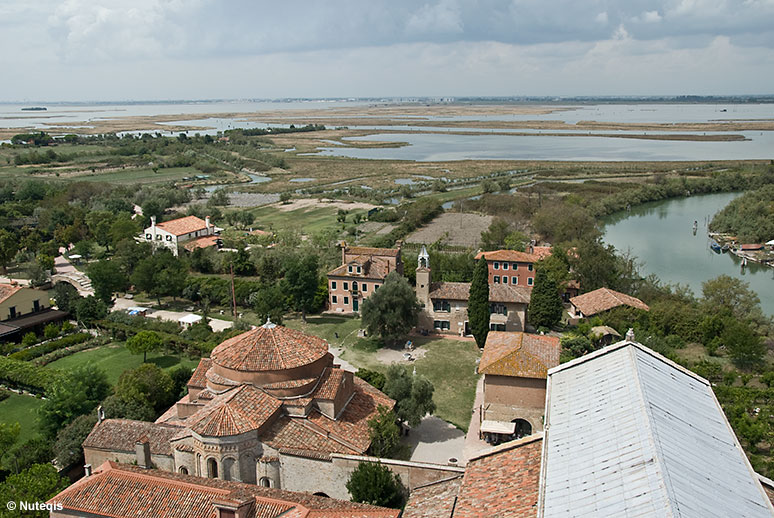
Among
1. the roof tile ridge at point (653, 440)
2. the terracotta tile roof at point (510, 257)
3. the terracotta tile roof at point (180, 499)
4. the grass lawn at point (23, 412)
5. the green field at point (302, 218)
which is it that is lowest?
the grass lawn at point (23, 412)

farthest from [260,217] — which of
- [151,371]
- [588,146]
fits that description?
[588,146]

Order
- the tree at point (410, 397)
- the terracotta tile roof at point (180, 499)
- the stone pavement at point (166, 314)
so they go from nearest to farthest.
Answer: the terracotta tile roof at point (180, 499) → the tree at point (410, 397) → the stone pavement at point (166, 314)

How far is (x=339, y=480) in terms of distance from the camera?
17.3 metres

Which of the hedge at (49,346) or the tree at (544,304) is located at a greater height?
the tree at (544,304)

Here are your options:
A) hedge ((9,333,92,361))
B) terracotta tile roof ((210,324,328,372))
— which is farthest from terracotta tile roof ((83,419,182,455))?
hedge ((9,333,92,361))

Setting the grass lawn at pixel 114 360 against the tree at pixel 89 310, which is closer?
the grass lawn at pixel 114 360

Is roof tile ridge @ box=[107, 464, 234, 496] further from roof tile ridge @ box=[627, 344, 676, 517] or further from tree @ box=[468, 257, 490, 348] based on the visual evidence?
tree @ box=[468, 257, 490, 348]

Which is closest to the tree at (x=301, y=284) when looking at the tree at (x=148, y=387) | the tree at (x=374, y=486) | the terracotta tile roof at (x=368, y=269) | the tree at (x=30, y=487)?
the terracotta tile roof at (x=368, y=269)

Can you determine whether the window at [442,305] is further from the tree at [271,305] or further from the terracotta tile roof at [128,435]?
the terracotta tile roof at [128,435]

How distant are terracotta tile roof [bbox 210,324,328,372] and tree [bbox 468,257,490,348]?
12.5 meters

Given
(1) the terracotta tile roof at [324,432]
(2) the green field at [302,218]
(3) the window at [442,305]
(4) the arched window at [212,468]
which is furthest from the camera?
(2) the green field at [302,218]

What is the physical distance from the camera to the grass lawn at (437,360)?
24984 millimetres

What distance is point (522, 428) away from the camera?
22.0 meters

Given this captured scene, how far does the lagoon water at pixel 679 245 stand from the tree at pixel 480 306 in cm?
2004
